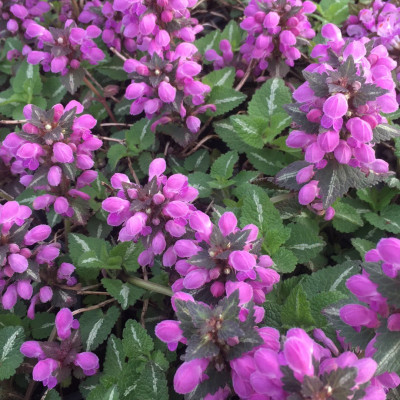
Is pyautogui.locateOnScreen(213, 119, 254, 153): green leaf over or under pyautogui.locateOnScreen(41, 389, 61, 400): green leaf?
over

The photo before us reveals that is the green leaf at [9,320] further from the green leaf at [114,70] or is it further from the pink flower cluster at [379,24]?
the pink flower cluster at [379,24]

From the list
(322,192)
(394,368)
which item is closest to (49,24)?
(322,192)

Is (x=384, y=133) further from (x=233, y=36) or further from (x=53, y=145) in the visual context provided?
(x=233, y=36)

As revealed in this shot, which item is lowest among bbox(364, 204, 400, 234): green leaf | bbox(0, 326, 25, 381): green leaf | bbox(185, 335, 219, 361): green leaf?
bbox(0, 326, 25, 381): green leaf

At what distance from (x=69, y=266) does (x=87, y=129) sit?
22.6 inches

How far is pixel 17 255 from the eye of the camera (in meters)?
1.68

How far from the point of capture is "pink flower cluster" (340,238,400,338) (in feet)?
3.50

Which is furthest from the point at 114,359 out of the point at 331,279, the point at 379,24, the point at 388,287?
the point at 379,24

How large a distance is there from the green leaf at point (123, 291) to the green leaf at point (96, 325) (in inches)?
4.1

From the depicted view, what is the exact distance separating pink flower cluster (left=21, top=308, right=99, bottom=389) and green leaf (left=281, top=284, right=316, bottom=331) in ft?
2.53

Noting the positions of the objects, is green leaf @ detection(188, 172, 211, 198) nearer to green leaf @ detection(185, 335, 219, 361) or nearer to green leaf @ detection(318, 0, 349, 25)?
green leaf @ detection(185, 335, 219, 361)

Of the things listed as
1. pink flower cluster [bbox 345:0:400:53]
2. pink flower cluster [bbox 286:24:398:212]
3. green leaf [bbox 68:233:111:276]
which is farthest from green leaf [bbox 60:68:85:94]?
pink flower cluster [bbox 345:0:400:53]

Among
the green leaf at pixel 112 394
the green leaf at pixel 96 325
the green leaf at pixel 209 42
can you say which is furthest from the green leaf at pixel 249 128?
the green leaf at pixel 112 394

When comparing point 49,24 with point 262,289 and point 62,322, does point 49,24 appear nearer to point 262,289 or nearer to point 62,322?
point 62,322
